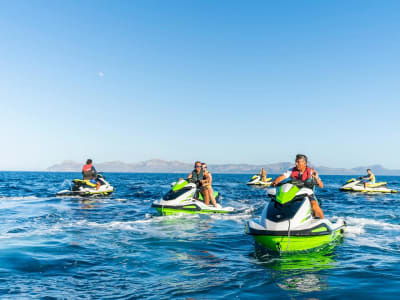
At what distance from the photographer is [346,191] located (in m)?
29.3

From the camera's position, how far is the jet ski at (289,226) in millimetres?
6379

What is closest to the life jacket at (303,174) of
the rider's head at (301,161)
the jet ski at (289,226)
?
the rider's head at (301,161)

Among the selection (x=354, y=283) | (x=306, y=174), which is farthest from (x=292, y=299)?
(x=306, y=174)

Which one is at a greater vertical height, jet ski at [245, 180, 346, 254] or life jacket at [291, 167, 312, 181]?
life jacket at [291, 167, 312, 181]

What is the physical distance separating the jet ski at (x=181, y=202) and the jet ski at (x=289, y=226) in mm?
5388

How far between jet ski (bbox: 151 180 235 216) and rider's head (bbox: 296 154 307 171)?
5408 millimetres

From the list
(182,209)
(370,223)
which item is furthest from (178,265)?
(370,223)

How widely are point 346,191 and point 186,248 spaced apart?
2546 centimetres

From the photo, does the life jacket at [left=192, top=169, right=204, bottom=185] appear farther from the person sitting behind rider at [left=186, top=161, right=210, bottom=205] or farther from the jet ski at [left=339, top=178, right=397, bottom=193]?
the jet ski at [left=339, top=178, right=397, bottom=193]

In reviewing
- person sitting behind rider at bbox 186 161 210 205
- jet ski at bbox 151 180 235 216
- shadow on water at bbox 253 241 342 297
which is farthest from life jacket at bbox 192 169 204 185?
shadow on water at bbox 253 241 342 297

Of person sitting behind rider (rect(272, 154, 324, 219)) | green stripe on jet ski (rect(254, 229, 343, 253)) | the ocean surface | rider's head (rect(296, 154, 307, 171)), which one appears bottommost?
the ocean surface

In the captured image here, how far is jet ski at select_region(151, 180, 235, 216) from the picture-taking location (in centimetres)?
1208

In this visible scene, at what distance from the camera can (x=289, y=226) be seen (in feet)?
20.7

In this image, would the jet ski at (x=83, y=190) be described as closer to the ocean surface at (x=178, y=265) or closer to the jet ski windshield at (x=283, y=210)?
the ocean surface at (x=178, y=265)
